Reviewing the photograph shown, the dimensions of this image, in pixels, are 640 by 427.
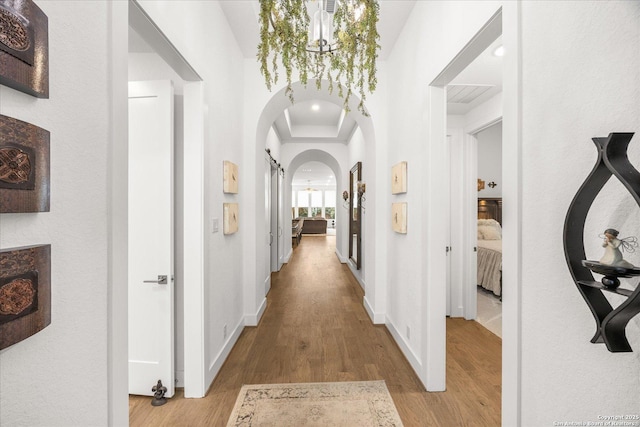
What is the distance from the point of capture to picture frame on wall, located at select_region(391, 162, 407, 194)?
101 inches

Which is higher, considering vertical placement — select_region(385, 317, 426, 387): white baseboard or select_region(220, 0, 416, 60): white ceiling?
select_region(220, 0, 416, 60): white ceiling

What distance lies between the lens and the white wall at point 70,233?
76cm

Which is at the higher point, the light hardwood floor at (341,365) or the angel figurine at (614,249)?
the angel figurine at (614,249)

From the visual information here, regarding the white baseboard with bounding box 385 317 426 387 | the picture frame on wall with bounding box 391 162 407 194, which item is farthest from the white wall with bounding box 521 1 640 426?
the picture frame on wall with bounding box 391 162 407 194

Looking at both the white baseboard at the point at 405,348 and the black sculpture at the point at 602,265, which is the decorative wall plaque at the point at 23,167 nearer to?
the black sculpture at the point at 602,265

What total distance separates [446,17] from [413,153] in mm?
954

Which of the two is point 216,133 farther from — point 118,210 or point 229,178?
point 118,210

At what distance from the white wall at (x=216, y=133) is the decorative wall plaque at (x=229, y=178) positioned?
0.06 metres

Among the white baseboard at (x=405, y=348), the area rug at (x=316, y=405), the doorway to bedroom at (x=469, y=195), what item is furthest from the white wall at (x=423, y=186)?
the doorway to bedroom at (x=469, y=195)

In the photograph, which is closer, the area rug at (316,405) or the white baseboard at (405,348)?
the area rug at (316,405)

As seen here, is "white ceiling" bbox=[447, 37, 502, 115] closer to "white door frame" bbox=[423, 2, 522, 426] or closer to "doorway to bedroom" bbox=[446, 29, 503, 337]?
"doorway to bedroom" bbox=[446, 29, 503, 337]

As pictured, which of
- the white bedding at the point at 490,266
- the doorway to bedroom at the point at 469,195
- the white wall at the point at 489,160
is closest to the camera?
the doorway to bedroom at the point at 469,195

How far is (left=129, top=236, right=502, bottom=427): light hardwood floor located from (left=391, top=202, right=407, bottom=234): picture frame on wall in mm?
1170

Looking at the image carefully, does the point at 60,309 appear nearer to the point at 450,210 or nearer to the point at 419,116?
the point at 419,116
